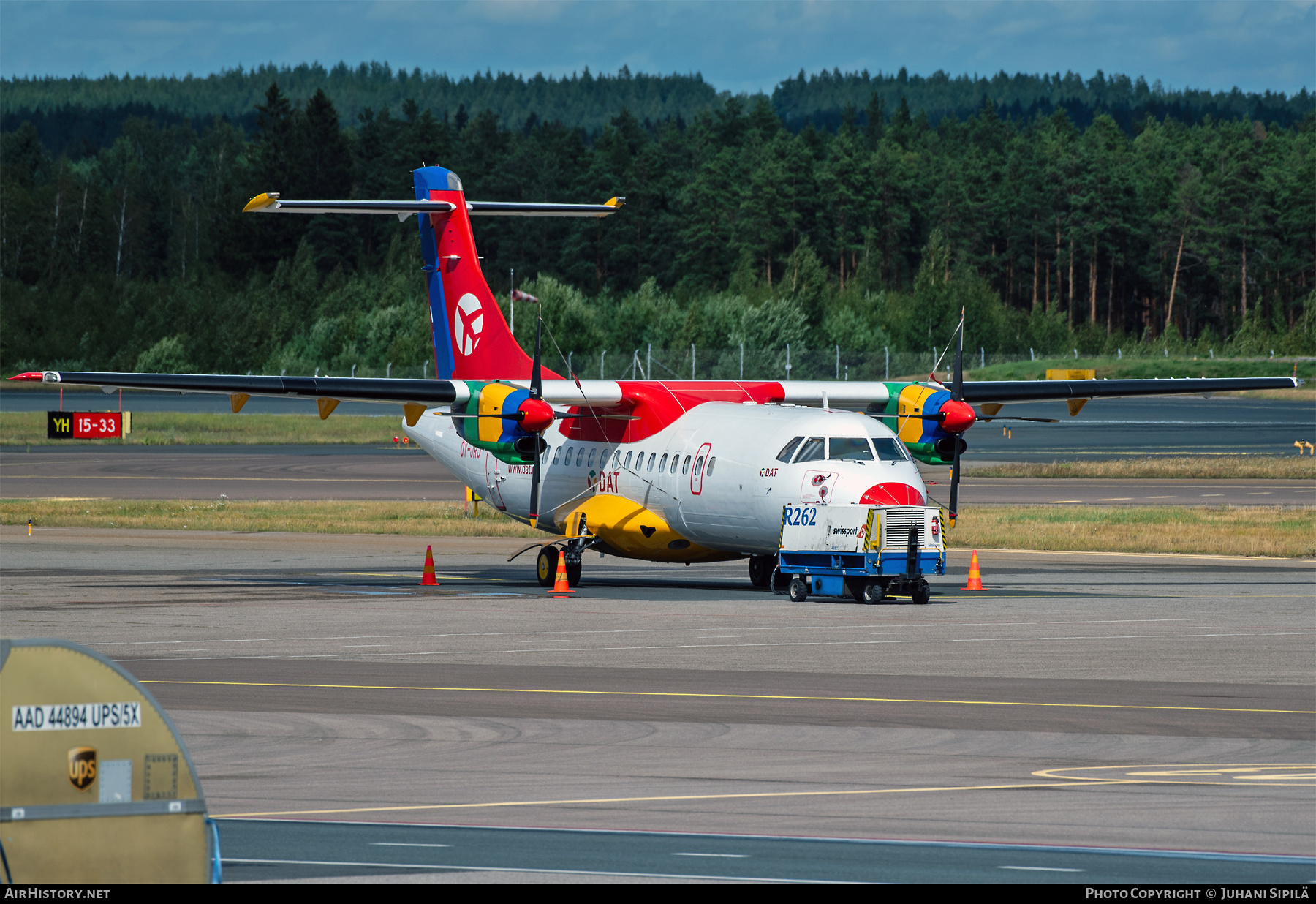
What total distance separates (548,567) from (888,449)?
7535 mm

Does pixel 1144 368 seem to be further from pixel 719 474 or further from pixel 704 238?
pixel 719 474

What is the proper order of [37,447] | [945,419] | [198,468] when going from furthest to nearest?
[37,447] → [198,468] → [945,419]

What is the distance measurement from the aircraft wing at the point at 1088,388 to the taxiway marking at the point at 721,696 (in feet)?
50.7

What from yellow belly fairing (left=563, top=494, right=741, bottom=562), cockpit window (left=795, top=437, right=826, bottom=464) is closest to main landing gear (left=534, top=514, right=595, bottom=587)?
yellow belly fairing (left=563, top=494, right=741, bottom=562)

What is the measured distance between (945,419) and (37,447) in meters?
48.9

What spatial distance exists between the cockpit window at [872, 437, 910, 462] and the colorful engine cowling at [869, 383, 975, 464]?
341 cm

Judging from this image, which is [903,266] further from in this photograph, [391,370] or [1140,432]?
[1140,432]

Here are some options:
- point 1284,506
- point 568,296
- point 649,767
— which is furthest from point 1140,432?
point 649,767

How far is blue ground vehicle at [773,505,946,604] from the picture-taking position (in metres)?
24.4

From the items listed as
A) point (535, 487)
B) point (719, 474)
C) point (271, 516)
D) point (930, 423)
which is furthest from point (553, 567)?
point (271, 516)

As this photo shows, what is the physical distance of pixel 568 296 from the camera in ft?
332

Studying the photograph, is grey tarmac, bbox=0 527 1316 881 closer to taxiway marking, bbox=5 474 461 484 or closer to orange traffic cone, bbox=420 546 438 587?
orange traffic cone, bbox=420 546 438 587

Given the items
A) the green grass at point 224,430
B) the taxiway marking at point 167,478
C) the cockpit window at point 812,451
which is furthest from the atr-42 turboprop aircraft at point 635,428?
the green grass at point 224,430

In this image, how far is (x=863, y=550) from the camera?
24578mm
